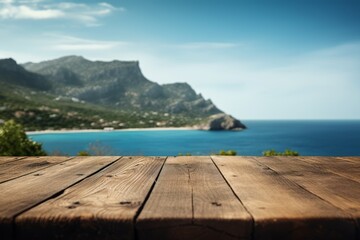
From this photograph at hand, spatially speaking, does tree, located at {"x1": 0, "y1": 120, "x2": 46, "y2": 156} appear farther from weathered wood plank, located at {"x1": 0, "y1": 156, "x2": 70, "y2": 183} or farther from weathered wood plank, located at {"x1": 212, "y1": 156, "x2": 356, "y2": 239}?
weathered wood plank, located at {"x1": 212, "y1": 156, "x2": 356, "y2": 239}

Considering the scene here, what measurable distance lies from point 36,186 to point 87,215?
2.05 feet

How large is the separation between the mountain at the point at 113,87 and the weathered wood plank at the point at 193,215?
151340mm

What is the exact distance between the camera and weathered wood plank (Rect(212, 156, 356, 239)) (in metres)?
0.93

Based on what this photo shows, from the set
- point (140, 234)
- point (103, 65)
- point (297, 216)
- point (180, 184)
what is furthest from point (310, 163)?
point (103, 65)

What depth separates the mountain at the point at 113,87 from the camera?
152500mm

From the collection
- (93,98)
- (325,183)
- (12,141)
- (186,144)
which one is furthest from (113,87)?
(325,183)

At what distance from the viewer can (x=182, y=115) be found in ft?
536

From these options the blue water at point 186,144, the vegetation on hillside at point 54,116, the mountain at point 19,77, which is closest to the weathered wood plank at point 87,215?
the blue water at point 186,144

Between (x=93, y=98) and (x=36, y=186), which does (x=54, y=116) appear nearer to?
(x=93, y=98)

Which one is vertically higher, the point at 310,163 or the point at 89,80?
the point at 89,80

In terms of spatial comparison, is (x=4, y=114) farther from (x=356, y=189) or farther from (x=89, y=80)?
(x=356, y=189)

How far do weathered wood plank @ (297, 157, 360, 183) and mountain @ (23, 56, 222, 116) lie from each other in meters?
150

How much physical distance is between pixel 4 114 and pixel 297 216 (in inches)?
3779

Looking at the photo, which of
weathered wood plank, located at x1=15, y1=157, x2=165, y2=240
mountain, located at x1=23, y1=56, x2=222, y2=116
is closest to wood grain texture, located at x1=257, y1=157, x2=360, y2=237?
weathered wood plank, located at x1=15, y1=157, x2=165, y2=240
